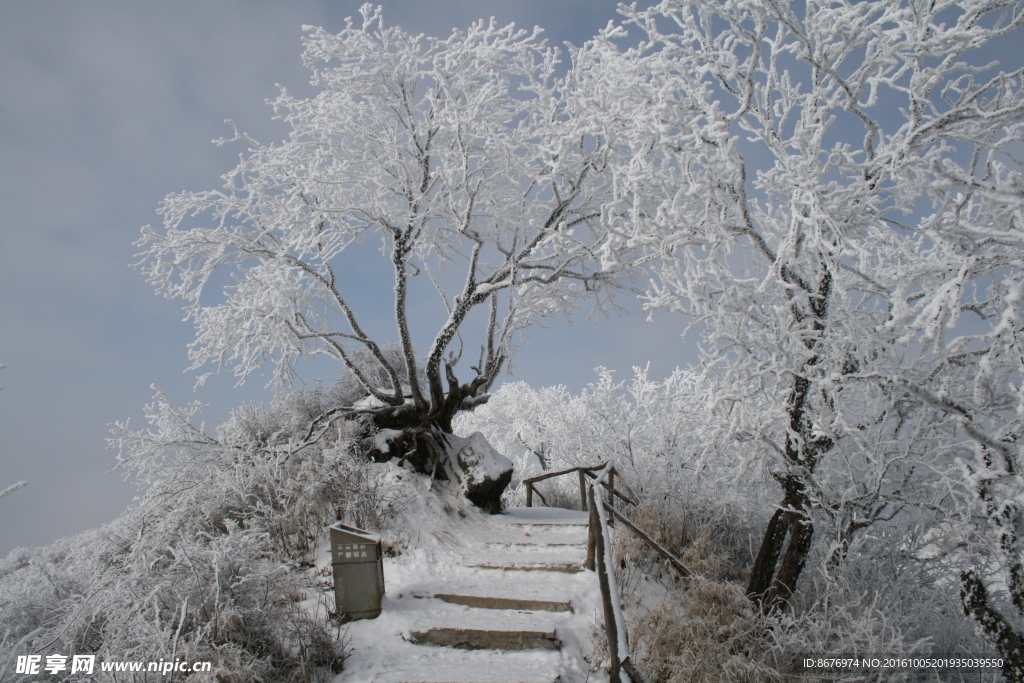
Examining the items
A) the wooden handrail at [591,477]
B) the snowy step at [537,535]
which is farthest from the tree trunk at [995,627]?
the snowy step at [537,535]

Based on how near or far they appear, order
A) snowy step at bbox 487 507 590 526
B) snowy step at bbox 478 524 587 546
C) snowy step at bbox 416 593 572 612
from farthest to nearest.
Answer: snowy step at bbox 487 507 590 526 → snowy step at bbox 478 524 587 546 → snowy step at bbox 416 593 572 612

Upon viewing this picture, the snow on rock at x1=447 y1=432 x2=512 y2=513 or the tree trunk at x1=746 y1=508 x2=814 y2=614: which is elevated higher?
the snow on rock at x1=447 y1=432 x2=512 y2=513

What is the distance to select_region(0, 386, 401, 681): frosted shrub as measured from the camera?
4.09 meters

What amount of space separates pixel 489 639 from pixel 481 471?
536 centimetres

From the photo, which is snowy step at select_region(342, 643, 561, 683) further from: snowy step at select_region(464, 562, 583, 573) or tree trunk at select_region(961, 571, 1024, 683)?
tree trunk at select_region(961, 571, 1024, 683)

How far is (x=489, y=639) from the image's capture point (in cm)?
527

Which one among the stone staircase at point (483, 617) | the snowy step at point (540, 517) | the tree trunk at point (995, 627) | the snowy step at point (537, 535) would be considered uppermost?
the snowy step at point (540, 517)

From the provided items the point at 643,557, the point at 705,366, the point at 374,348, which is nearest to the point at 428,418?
the point at 374,348

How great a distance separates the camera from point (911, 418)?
6.25m

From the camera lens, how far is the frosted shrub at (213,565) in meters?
4.09

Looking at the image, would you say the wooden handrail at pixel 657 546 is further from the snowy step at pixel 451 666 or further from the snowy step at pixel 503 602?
the snowy step at pixel 451 666

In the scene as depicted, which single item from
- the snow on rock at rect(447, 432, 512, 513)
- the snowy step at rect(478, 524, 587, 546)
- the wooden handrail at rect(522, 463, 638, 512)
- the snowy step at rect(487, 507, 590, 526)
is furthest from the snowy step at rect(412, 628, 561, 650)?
the snow on rock at rect(447, 432, 512, 513)

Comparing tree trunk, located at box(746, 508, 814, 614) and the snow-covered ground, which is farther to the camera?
tree trunk, located at box(746, 508, 814, 614)

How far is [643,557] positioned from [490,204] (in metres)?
7.28
